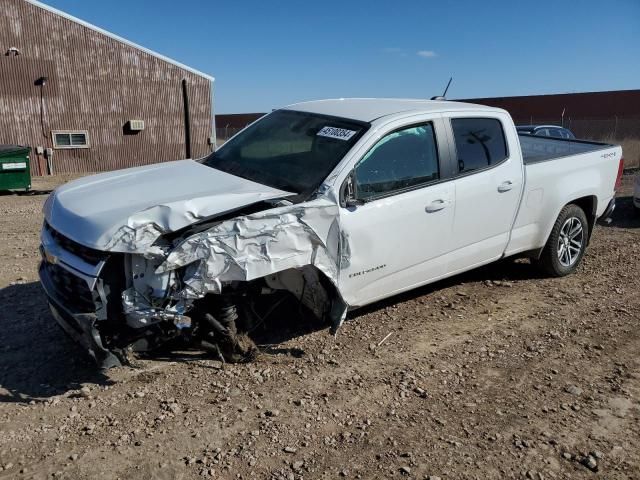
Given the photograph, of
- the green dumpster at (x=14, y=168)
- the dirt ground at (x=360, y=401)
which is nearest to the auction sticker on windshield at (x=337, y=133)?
the dirt ground at (x=360, y=401)

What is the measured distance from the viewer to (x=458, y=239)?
15.4 ft

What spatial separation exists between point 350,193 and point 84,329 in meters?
1.97

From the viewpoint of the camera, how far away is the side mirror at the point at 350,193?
12.6ft

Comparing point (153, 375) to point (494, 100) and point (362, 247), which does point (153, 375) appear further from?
point (494, 100)

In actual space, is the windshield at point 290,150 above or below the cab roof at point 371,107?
below

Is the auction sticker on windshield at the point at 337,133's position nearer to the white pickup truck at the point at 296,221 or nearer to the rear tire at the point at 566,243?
the white pickup truck at the point at 296,221

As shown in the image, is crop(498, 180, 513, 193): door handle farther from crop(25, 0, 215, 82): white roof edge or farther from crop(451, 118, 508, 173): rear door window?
crop(25, 0, 215, 82): white roof edge

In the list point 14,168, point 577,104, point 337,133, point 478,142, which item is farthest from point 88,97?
point 577,104

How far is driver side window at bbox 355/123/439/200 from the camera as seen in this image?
405cm

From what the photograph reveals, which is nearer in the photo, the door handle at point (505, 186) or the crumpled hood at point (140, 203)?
the crumpled hood at point (140, 203)

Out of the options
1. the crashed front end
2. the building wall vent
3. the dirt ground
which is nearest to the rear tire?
the dirt ground

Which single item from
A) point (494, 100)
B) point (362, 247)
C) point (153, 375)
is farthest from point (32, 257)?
point (494, 100)

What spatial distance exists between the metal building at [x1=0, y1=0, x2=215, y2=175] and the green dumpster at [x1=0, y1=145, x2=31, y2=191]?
21.3 feet

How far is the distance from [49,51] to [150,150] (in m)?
5.15
